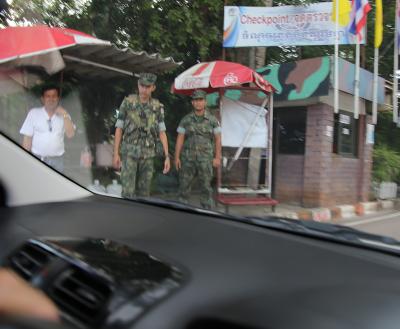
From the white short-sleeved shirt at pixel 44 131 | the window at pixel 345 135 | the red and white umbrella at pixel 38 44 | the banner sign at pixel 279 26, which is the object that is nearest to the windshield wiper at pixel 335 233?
the white short-sleeved shirt at pixel 44 131

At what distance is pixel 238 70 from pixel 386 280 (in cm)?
523

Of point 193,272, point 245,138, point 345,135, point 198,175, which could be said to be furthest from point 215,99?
point 193,272

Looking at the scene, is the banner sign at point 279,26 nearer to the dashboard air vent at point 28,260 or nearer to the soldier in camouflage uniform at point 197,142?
the soldier in camouflage uniform at point 197,142

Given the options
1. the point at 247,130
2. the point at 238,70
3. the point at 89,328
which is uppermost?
the point at 238,70

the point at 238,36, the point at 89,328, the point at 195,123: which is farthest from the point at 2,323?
the point at 238,36

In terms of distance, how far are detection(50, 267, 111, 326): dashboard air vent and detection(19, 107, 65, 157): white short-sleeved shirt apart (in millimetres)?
2876

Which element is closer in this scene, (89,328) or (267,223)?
(89,328)

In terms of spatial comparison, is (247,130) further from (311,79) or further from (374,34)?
(374,34)

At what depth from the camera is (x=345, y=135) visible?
8586mm

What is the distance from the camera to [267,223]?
6.04ft

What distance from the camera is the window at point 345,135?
813 centimetres

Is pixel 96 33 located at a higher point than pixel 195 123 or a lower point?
higher

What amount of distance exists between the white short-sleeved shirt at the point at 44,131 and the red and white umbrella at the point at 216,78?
2.08m

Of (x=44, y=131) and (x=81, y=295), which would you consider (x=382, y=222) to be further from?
(x=81, y=295)
